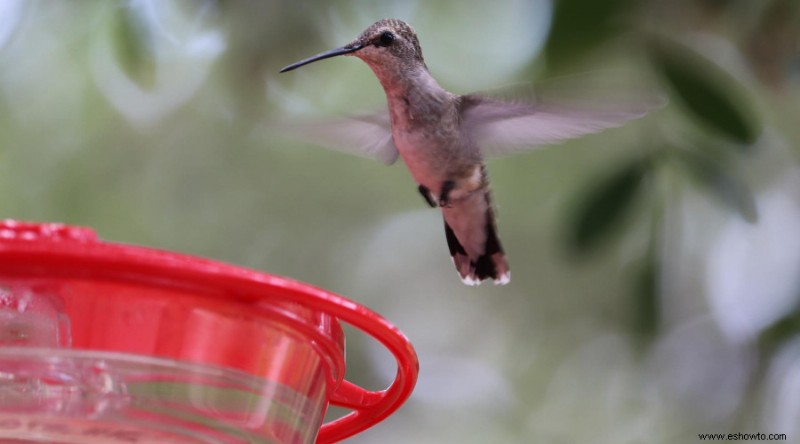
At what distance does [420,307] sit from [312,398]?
4.44m

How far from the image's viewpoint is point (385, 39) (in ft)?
6.95

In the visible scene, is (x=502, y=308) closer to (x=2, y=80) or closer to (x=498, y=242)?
(x=2, y=80)

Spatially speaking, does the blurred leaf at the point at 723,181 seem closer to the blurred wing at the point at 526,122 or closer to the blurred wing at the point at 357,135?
the blurred wing at the point at 526,122

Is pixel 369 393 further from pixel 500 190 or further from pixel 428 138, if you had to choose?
pixel 500 190

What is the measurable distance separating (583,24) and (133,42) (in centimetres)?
121

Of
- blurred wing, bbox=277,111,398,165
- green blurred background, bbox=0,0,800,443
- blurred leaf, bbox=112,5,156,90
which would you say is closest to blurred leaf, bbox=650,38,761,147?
green blurred background, bbox=0,0,800,443

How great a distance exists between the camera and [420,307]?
5789 millimetres

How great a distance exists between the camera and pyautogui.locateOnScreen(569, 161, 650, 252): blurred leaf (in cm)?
237

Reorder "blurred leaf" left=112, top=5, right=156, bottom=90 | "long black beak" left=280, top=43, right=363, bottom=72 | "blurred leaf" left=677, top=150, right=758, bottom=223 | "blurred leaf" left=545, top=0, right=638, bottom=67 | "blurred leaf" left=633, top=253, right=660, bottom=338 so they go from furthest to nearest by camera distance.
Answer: "blurred leaf" left=112, top=5, right=156, bottom=90 → "blurred leaf" left=633, top=253, right=660, bottom=338 → "blurred leaf" left=677, top=150, right=758, bottom=223 → "blurred leaf" left=545, top=0, right=638, bottom=67 → "long black beak" left=280, top=43, right=363, bottom=72

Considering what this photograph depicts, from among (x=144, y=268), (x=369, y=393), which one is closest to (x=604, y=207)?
(x=369, y=393)

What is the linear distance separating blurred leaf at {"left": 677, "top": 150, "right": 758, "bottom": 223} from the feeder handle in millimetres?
1144

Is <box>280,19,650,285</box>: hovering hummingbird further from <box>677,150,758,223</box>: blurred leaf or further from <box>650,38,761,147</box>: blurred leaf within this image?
<box>677,150,758,223</box>: blurred leaf

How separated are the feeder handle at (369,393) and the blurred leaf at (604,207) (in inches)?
38.0

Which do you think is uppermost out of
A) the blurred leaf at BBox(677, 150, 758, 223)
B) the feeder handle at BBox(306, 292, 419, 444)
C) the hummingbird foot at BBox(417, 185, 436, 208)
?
the blurred leaf at BBox(677, 150, 758, 223)
